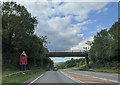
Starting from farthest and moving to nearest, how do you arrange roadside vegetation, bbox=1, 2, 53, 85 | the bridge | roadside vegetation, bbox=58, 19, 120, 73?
1. the bridge
2. roadside vegetation, bbox=58, 19, 120, 73
3. roadside vegetation, bbox=1, 2, 53, 85

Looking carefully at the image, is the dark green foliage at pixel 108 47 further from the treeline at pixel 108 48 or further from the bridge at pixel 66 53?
the bridge at pixel 66 53

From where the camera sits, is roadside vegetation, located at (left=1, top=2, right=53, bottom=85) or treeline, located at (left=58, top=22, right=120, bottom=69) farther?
treeline, located at (left=58, top=22, right=120, bottom=69)

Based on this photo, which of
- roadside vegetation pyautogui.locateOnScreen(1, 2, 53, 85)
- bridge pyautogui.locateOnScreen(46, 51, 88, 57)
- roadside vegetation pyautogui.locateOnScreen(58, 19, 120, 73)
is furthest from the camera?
bridge pyautogui.locateOnScreen(46, 51, 88, 57)

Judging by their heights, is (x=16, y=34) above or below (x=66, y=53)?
above

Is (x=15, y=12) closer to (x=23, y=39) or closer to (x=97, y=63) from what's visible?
(x=23, y=39)

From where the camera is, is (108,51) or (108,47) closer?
(108,51)

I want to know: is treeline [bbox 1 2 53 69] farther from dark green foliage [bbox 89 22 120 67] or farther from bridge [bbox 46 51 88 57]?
bridge [bbox 46 51 88 57]

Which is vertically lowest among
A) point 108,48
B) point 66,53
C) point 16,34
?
point 66,53

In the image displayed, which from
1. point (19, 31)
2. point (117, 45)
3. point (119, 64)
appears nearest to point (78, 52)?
point (119, 64)

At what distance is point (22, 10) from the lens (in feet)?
143

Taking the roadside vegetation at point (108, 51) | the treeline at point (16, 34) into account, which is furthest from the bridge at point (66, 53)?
the treeline at point (16, 34)

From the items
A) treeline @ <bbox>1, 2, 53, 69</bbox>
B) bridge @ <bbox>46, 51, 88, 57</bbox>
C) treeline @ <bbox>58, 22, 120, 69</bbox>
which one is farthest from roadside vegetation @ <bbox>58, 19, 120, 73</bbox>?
treeline @ <bbox>1, 2, 53, 69</bbox>

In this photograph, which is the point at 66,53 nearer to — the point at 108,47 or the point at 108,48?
the point at 108,47

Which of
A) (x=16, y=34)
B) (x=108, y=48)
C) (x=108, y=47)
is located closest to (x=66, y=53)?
(x=108, y=47)
